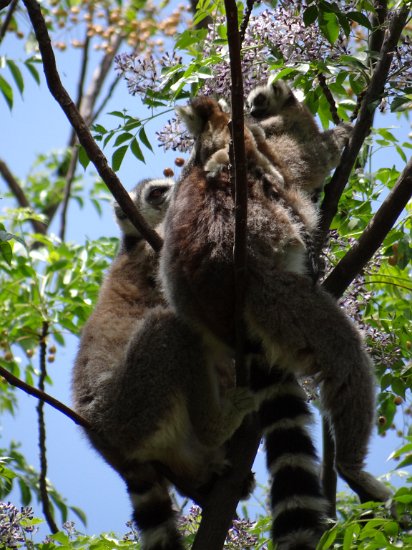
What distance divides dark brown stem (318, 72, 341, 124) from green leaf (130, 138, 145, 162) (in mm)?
1082

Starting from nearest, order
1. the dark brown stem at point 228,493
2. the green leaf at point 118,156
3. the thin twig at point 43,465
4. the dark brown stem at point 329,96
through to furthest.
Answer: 1. the dark brown stem at point 228,493
2. the dark brown stem at point 329,96
3. the green leaf at point 118,156
4. the thin twig at point 43,465

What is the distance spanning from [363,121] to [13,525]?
8.80 ft

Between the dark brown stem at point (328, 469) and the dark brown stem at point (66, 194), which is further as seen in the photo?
the dark brown stem at point (66, 194)

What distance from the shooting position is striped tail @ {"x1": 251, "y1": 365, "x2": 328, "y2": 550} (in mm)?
3727

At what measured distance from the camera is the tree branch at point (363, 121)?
4.15 metres

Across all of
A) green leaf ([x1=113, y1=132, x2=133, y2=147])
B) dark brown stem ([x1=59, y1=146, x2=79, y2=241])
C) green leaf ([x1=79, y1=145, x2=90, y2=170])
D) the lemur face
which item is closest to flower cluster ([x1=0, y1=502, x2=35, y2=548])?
green leaf ([x1=79, y1=145, x2=90, y2=170])

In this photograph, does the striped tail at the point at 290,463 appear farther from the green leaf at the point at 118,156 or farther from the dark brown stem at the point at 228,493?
the green leaf at the point at 118,156

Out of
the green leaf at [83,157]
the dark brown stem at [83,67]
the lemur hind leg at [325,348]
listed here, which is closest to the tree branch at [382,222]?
the lemur hind leg at [325,348]

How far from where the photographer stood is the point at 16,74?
6566mm

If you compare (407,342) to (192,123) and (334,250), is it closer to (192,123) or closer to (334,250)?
(334,250)

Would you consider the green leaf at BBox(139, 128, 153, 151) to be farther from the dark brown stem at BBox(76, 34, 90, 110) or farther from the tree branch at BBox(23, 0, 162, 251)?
the dark brown stem at BBox(76, 34, 90, 110)

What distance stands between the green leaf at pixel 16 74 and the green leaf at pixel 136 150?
2.03m

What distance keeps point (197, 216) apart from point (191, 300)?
43 cm

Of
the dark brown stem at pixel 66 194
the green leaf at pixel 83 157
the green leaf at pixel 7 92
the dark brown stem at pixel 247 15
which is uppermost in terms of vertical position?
the dark brown stem at pixel 66 194
